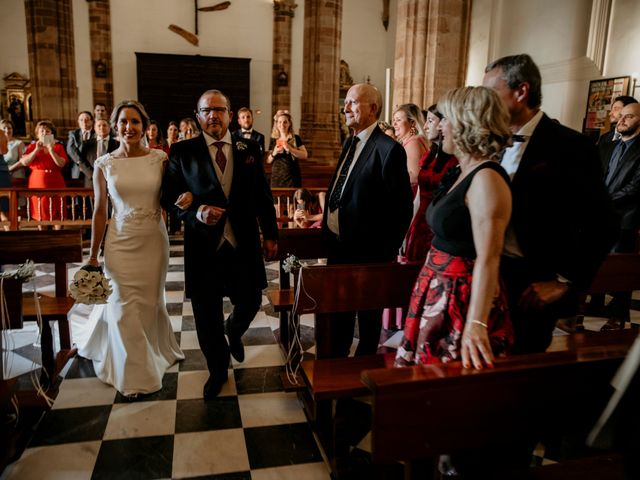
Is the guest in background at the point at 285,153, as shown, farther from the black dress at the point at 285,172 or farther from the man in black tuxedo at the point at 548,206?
the man in black tuxedo at the point at 548,206

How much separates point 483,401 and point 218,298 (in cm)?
187

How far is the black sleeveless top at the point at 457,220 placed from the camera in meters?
1.71

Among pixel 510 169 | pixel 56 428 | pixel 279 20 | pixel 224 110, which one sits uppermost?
pixel 279 20

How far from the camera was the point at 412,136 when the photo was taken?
3.84m

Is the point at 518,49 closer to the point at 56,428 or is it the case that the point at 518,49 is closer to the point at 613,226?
the point at 613,226

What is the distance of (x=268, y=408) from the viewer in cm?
289

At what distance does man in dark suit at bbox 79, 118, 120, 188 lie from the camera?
21.5 ft

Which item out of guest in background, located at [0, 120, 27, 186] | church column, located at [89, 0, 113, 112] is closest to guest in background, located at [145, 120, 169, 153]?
guest in background, located at [0, 120, 27, 186]

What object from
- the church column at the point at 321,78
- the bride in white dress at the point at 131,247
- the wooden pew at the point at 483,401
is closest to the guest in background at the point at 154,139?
the church column at the point at 321,78

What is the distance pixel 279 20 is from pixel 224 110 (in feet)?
40.6

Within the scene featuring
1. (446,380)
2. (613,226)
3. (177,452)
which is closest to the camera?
(446,380)

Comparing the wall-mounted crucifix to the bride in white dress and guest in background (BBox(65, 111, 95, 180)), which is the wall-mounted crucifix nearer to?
guest in background (BBox(65, 111, 95, 180))

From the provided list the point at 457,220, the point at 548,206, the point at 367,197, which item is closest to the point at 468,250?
the point at 457,220

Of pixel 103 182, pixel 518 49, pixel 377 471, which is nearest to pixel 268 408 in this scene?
pixel 377 471
